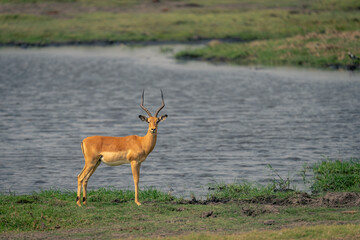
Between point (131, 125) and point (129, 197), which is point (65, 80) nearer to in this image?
point (131, 125)

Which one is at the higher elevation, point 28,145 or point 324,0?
point 324,0

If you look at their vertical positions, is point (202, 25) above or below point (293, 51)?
above

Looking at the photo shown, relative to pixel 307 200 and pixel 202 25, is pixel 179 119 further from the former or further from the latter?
pixel 202 25

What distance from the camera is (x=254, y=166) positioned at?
21828 millimetres

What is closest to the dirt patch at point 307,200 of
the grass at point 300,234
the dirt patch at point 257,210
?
the dirt patch at point 257,210

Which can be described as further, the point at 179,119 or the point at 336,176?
the point at 179,119

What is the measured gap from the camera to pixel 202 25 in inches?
3002

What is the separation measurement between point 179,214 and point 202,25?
207 feet

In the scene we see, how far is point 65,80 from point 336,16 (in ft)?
116

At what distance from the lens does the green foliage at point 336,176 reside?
1795 cm

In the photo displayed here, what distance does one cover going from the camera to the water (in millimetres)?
21266

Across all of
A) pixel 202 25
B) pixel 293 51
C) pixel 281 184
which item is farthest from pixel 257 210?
pixel 202 25

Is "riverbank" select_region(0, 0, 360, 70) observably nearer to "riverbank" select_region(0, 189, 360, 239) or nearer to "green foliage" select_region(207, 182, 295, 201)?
"green foliage" select_region(207, 182, 295, 201)

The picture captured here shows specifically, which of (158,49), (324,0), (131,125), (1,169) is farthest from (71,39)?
(1,169)
